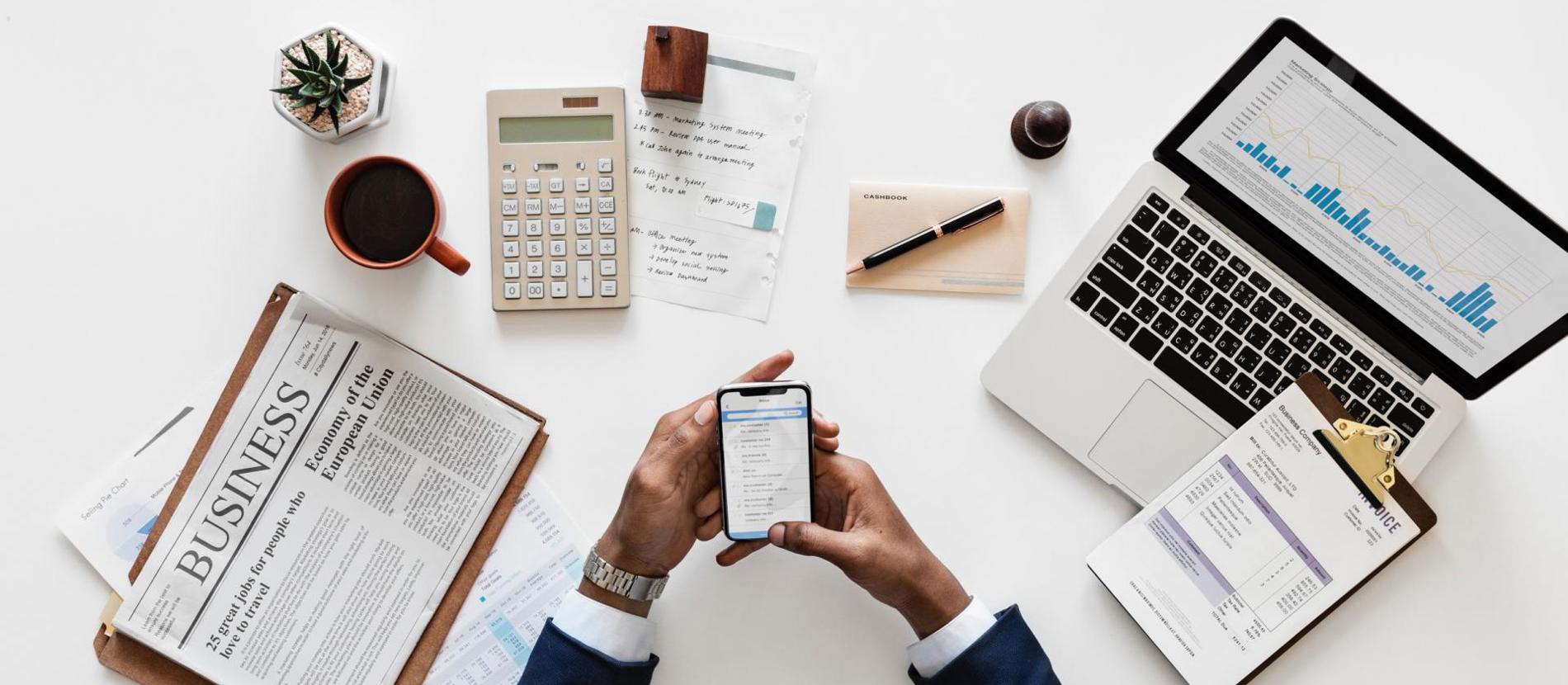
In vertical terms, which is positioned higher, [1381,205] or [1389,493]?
[1381,205]

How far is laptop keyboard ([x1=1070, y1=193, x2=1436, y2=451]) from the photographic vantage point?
864mm

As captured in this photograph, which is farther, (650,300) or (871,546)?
(650,300)

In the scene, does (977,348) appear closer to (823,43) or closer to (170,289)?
(823,43)

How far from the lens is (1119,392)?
2.93 feet

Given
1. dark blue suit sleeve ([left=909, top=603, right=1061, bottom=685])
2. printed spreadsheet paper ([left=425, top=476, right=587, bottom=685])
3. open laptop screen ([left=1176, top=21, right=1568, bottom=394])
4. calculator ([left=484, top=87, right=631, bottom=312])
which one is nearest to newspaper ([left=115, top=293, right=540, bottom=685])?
printed spreadsheet paper ([left=425, top=476, right=587, bottom=685])

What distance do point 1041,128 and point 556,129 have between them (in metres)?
0.51

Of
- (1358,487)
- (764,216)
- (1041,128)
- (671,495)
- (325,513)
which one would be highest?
(1041,128)

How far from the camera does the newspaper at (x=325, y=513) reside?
91 centimetres

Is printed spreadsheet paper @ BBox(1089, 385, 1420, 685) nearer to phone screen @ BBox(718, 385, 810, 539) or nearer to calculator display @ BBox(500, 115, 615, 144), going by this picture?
phone screen @ BBox(718, 385, 810, 539)

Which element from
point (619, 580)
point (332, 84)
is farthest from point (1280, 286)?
point (332, 84)

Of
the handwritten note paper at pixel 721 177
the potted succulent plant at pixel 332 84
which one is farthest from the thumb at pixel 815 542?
the potted succulent plant at pixel 332 84

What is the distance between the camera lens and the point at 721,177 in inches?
36.8

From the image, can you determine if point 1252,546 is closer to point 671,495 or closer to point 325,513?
point 671,495

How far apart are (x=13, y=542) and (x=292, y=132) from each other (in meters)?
0.53
